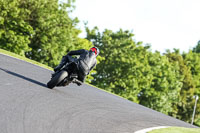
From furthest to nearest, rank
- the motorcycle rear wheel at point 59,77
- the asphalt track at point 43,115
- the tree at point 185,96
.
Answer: the tree at point 185,96, the motorcycle rear wheel at point 59,77, the asphalt track at point 43,115

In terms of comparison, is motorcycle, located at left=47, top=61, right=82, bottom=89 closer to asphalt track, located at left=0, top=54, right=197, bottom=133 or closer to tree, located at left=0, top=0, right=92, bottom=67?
asphalt track, located at left=0, top=54, right=197, bottom=133

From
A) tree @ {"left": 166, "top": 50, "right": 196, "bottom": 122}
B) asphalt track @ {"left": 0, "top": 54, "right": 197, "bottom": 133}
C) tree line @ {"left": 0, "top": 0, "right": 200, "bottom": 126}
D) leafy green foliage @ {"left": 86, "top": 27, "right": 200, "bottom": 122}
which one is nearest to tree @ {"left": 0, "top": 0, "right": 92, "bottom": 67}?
tree line @ {"left": 0, "top": 0, "right": 200, "bottom": 126}

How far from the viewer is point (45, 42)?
40125 millimetres

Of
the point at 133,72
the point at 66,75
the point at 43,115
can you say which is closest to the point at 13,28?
the point at 133,72

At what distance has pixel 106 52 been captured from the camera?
163 ft

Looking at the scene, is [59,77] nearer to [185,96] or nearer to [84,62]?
[84,62]

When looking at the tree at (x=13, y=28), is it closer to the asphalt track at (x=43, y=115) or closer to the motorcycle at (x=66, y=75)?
the motorcycle at (x=66, y=75)

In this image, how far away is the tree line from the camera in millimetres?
37469

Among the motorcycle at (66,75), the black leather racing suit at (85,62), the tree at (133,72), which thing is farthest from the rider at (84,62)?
the tree at (133,72)

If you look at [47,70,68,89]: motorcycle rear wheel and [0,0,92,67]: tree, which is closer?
[47,70,68,89]: motorcycle rear wheel

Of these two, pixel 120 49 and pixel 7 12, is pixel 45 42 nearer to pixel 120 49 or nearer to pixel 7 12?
pixel 7 12

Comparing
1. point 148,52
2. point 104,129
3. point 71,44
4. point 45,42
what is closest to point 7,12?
point 45,42

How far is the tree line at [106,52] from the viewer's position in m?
37.5

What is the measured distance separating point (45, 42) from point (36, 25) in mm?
2633
